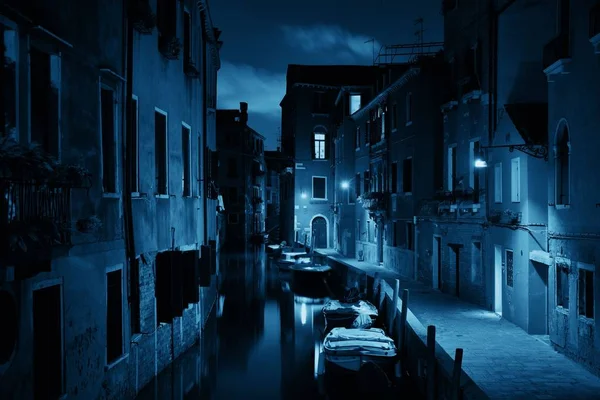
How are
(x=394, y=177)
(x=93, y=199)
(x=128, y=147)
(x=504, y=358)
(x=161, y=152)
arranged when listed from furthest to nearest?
(x=394, y=177), (x=161, y=152), (x=504, y=358), (x=128, y=147), (x=93, y=199)

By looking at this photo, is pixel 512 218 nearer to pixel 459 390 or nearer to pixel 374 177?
pixel 459 390

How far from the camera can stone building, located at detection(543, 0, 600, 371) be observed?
389 inches

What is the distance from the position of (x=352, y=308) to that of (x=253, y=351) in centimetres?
363

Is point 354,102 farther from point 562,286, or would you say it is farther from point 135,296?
point 135,296

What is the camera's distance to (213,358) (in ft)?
50.9

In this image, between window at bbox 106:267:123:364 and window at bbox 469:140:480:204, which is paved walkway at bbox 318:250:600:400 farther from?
window at bbox 106:267:123:364

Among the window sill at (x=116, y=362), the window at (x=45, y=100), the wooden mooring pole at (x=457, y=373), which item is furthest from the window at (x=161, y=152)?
the wooden mooring pole at (x=457, y=373)

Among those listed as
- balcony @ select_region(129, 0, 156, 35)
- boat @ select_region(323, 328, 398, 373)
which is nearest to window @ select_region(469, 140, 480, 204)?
boat @ select_region(323, 328, 398, 373)

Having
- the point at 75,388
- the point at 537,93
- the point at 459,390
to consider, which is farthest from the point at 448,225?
the point at 75,388

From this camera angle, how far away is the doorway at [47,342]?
23.1 feet

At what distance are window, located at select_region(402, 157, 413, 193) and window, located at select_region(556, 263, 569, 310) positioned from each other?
480 inches

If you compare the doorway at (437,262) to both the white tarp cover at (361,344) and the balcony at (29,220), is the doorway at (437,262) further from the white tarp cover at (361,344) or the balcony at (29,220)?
the balcony at (29,220)

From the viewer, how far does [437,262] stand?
21.1 metres

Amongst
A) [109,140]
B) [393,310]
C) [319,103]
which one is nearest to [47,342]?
[109,140]
